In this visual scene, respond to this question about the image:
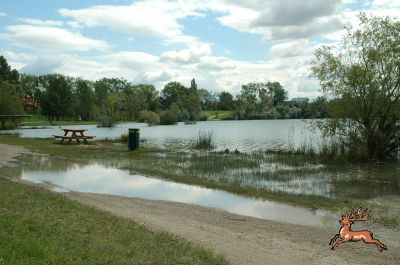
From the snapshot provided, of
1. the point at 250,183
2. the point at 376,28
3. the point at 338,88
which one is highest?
the point at 376,28

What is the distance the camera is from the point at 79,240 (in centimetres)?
609

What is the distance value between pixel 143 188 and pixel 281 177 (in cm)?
585

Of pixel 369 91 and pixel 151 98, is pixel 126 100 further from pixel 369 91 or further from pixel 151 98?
pixel 369 91

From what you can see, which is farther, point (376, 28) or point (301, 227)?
point (376, 28)

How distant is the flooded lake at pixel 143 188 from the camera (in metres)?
10.5

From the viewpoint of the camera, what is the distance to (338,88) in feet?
75.2

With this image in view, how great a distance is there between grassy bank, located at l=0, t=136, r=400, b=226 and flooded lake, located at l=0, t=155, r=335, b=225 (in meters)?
0.76

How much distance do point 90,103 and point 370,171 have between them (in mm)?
99588

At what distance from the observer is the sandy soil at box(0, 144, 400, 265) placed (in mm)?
6598

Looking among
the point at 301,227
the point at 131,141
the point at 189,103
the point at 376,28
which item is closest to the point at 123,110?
the point at 189,103

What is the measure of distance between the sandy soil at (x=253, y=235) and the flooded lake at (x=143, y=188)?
3.05ft

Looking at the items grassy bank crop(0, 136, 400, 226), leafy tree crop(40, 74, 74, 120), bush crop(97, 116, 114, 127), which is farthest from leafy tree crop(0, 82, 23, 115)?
grassy bank crop(0, 136, 400, 226)

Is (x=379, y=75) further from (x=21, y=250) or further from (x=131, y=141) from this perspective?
(x=21, y=250)

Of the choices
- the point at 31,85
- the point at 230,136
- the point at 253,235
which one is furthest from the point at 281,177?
the point at 31,85
